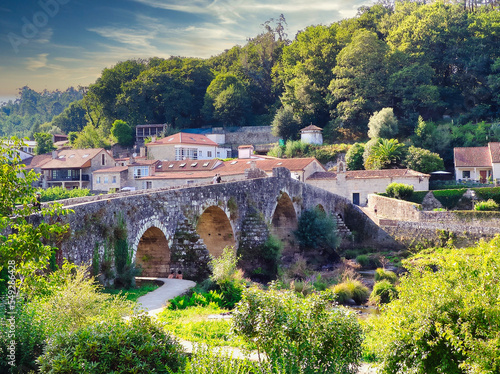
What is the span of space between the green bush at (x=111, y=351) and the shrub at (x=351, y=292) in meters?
14.5

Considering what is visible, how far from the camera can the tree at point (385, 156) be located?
48688 millimetres

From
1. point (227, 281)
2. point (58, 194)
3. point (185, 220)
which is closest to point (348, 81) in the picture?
point (58, 194)

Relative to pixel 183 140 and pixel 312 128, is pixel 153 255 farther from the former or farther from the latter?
pixel 312 128

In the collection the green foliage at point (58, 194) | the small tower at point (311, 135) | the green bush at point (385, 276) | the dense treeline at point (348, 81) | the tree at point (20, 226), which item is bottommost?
the green bush at point (385, 276)

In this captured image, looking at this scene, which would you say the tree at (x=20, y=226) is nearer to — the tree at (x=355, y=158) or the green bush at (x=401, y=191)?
the green bush at (x=401, y=191)

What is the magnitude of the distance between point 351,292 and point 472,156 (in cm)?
3180

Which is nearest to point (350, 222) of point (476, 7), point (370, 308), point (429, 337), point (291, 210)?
point (291, 210)

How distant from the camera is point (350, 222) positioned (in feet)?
135

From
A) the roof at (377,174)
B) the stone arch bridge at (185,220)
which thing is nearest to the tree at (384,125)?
the roof at (377,174)

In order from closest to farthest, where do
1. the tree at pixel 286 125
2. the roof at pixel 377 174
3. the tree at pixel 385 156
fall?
the roof at pixel 377 174 → the tree at pixel 385 156 → the tree at pixel 286 125

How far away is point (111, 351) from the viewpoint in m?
8.36

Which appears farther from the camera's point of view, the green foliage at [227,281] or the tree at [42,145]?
the tree at [42,145]

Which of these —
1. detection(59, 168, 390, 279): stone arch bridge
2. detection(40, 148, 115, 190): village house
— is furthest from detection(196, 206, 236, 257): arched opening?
detection(40, 148, 115, 190): village house

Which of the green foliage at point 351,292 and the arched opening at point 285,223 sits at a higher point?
the arched opening at point 285,223
